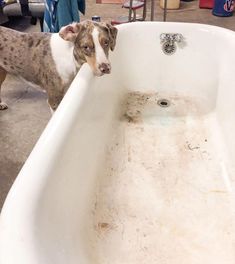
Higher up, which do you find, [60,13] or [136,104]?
[60,13]

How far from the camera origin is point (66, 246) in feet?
3.33

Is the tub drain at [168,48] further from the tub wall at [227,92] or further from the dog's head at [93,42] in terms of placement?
the dog's head at [93,42]

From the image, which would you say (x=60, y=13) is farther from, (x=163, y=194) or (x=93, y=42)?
(x=163, y=194)

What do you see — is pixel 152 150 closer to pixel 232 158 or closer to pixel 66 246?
pixel 232 158

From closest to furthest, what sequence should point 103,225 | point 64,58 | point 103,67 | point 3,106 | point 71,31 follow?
point 103,225
point 103,67
point 71,31
point 64,58
point 3,106

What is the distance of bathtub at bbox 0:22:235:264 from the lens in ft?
3.06

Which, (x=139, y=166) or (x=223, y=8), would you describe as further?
(x=223, y=8)

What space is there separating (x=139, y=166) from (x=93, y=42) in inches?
24.8

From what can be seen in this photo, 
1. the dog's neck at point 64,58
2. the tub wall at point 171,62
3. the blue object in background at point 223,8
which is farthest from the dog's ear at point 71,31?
the blue object in background at point 223,8

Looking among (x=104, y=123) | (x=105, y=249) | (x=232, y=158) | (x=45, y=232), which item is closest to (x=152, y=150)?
→ (x=104, y=123)

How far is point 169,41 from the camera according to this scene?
2.14 m

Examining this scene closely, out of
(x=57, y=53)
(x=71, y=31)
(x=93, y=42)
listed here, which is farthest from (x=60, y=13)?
(x=93, y=42)

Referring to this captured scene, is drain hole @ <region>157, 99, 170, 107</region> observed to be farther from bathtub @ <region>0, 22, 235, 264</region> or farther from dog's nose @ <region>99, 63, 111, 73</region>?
dog's nose @ <region>99, 63, 111, 73</region>

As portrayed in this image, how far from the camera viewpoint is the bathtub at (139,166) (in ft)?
3.06
